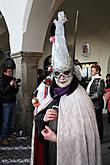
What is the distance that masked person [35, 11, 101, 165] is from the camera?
6.72 ft

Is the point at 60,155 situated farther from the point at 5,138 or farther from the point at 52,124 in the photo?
the point at 5,138

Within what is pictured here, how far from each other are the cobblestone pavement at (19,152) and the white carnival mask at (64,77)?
9.08ft

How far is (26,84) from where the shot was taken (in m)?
6.73

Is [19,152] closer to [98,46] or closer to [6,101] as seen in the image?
[6,101]

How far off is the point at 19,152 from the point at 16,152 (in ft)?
0.18

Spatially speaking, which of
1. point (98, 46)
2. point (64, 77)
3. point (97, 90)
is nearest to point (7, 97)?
point (97, 90)

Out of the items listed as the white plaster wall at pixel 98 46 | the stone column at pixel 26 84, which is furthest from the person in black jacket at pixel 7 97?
the white plaster wall at pixel 98 46

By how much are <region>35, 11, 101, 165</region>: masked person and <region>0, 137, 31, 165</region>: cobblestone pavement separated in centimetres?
263

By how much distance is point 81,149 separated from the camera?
204 centimetres

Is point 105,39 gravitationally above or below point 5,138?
above

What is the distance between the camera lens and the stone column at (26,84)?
6.68 metres

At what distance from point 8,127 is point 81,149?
412cm

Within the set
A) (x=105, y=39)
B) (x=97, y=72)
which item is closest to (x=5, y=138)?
(x=97, y=72)

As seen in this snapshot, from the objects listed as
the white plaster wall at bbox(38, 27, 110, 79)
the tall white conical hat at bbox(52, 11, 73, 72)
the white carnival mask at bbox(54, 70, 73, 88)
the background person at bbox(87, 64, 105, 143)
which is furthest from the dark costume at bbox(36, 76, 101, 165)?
the white plaster wall at bbox(38, 27, 110, 79)
